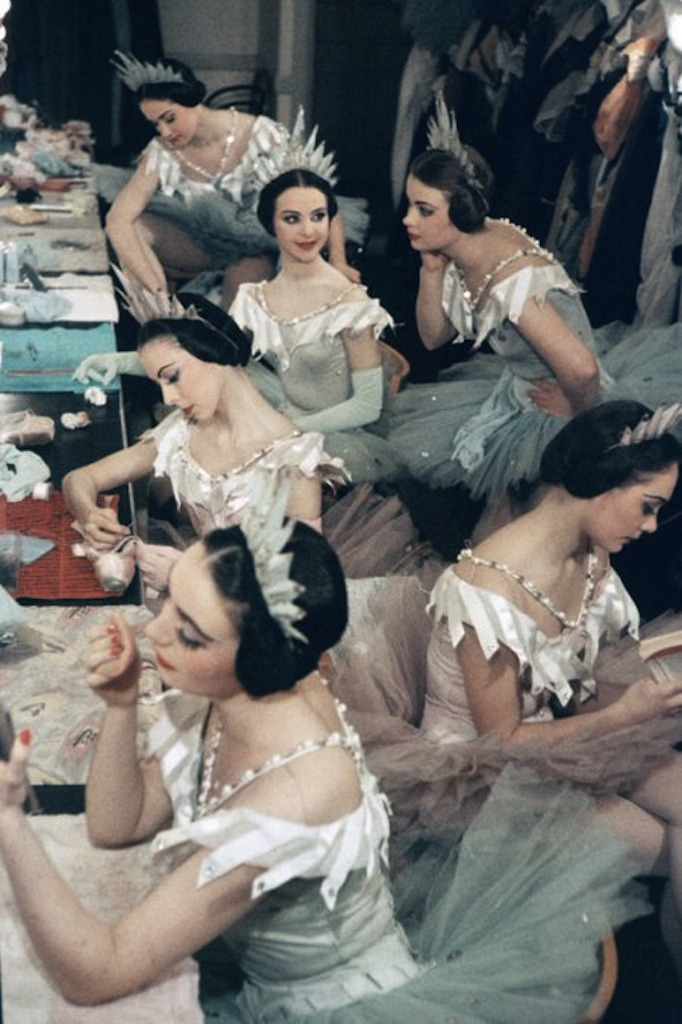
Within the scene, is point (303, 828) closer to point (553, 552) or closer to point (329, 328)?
point (553, 552)

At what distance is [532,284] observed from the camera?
2.85m

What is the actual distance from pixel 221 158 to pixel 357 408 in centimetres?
58

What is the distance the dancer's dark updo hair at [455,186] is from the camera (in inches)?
108

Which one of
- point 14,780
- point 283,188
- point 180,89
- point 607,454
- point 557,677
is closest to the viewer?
point 14,780

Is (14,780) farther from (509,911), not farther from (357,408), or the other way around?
(357,408)

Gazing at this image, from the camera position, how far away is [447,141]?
2.80 m

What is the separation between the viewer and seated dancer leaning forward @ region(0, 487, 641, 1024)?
164 cm

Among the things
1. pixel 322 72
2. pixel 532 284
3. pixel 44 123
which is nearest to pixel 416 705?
pixel 532 284

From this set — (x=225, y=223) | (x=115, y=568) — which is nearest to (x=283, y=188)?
(x=225, y=223)

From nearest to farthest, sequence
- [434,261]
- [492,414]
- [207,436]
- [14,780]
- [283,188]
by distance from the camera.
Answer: [14,780] < [207,436] < [283,188] < [434,261] < [492,414]

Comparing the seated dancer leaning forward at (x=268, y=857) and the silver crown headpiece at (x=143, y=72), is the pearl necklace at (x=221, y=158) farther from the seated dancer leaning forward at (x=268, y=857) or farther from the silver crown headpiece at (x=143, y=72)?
the seated dancer leaning forward at (x=268, y=857)

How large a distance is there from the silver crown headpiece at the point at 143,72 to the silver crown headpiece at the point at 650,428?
1309mm

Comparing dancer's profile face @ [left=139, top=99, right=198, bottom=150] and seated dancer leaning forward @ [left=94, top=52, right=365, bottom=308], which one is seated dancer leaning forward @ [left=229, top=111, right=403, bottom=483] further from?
dancer's profile face @ [left=139, top=99, right=198, bottom=150]

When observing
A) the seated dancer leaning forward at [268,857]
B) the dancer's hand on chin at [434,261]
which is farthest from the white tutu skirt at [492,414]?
the seated dancer leaning forward at [268,857]
